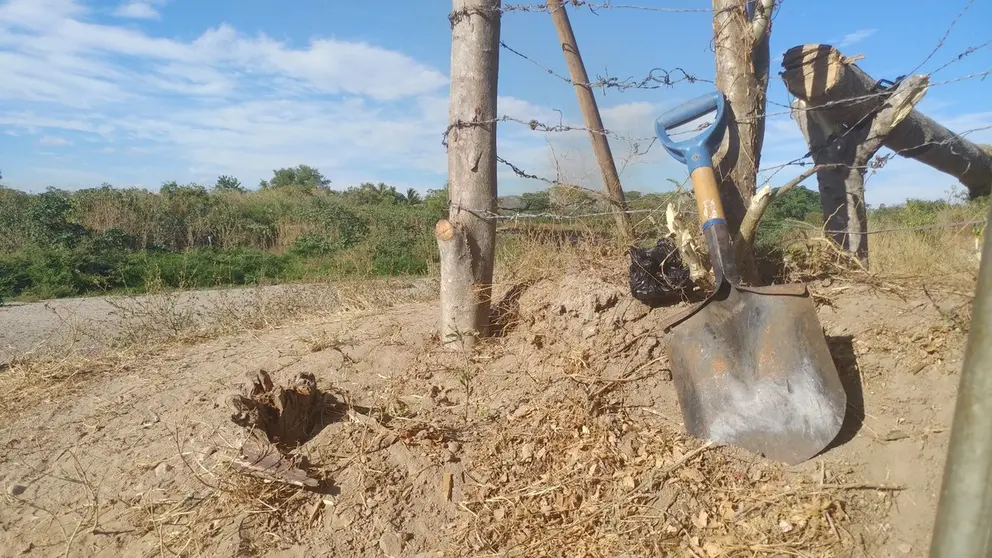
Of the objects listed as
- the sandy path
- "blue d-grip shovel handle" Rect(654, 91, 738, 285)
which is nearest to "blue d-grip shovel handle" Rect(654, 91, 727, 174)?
"blue d-grip shovel handle" Rect(654, 91, 738, 285)

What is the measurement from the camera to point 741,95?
344 cm

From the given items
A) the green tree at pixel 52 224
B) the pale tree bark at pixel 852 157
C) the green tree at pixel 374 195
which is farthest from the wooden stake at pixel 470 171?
the green tree at pixel 374 195

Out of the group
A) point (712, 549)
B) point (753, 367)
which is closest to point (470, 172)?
point (753, 367)

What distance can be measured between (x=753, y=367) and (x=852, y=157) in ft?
7.05

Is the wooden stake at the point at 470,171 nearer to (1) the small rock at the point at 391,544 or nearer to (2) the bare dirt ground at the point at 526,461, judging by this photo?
(2) the bare dirt ground at the point at 526,461

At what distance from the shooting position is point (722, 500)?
2.46 meters

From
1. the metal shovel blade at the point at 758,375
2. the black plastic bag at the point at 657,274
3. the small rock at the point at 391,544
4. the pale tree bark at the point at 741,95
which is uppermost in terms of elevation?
the pale tree bark at the point at 741,95

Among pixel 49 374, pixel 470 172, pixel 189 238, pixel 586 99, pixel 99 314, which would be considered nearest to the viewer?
pixel 470 172

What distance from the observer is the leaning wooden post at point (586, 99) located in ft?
15.8

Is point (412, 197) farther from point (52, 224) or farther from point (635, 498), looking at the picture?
point (635, 498)

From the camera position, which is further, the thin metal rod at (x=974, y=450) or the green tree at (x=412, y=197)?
the green tree at (x=412, y=197)

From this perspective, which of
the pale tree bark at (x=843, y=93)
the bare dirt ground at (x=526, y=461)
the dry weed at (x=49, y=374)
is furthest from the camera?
the dry weed at (x=49, y=374)

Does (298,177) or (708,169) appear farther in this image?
(298,177)

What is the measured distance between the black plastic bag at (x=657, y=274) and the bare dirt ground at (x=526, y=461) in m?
0.12
